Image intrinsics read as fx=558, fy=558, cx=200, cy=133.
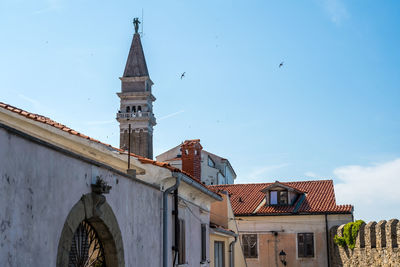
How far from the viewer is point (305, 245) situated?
3194cm

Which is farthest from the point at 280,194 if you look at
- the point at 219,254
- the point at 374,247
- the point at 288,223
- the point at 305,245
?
the point at 219,254

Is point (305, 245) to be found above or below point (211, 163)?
below

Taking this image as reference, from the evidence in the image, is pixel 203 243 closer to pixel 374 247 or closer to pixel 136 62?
pixel 374 247

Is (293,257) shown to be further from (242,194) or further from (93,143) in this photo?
(93,143)

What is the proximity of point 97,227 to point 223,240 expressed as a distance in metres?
10.5

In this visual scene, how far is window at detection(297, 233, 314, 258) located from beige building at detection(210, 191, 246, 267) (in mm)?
10929

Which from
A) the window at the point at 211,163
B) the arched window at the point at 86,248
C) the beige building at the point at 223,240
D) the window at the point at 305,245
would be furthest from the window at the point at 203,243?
the window at the point at 211,163

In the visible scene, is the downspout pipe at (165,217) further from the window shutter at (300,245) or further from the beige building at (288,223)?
the window shutter at (300,245)

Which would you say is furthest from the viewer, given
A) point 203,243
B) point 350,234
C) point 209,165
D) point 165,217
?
point 209,165

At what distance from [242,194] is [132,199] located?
26.2 m

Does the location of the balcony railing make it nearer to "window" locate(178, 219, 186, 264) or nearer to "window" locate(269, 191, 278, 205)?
"window" locate(269, 191, 278, 205)

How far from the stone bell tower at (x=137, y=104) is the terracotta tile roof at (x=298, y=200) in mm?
33617

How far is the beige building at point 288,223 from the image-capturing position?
31547 mm

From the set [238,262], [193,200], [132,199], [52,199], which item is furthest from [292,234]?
[52,199]
